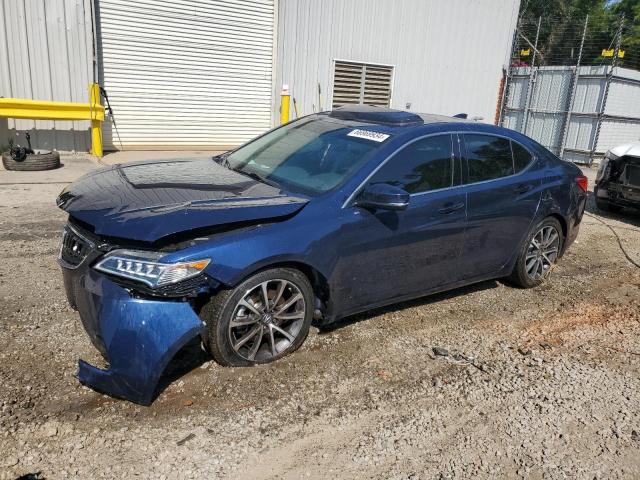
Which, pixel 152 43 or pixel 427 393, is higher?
pixel 152 43

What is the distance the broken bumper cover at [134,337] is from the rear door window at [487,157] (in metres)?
2.64

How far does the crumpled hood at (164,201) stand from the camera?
9.75ft

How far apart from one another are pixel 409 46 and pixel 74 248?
1360cm

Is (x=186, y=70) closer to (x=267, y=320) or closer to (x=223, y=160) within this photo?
(x=223, y=160)

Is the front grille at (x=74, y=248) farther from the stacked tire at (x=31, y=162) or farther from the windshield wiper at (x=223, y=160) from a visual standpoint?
the stacked tire at (x=31, y=162)

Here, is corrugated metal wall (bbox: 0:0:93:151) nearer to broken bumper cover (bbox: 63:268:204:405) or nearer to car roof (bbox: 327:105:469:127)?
car roof (bbox: 327:105:469:127)

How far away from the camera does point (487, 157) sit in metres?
4.57

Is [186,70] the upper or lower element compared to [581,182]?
upper

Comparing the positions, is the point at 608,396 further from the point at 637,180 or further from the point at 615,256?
the point at 637,180

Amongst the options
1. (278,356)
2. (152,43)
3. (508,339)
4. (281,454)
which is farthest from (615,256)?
(152,43)

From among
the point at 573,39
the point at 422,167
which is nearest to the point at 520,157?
the point at 422,167

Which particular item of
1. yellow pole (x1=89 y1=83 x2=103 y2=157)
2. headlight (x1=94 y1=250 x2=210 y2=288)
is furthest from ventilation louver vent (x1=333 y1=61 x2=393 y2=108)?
headlight (x1=94 y1=250 x2=210 y2=288)

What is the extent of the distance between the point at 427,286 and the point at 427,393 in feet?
3.52

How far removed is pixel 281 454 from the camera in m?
2.75
